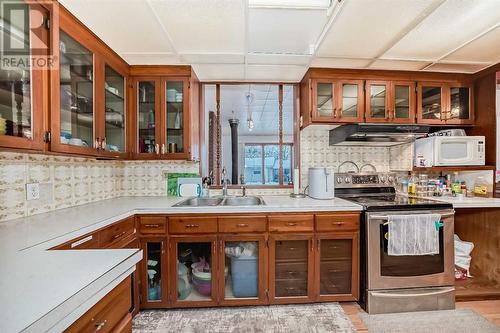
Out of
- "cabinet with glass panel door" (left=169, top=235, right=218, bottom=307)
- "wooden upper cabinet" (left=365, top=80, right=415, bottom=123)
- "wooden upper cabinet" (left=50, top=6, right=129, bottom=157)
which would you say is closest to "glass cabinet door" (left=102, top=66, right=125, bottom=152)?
"wooden upper cabinet" (left=50, top=6, right=129, bottom=157)

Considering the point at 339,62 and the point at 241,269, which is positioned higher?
the point at 339,62

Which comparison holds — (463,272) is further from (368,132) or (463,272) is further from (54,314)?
(54,314)

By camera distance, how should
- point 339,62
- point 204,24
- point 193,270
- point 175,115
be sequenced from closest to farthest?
1. point 204,24
2. point 193,270
3. point 339,62
4. point 175,115

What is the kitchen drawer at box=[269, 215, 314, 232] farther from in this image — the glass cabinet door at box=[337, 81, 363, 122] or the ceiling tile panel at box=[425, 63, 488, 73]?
the ceiling tile panel at box=[425, 63, 488, 73]

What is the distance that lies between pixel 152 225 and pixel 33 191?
0.83 m

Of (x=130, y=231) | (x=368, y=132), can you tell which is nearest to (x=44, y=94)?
(x=130, y=231)

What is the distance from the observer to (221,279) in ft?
6.80

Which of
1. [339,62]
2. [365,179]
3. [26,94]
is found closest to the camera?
[26,94]

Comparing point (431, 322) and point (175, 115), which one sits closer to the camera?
point (431, 322)

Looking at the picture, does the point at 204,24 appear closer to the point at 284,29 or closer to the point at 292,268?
the point at 284,29

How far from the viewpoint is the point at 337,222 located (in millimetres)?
2104

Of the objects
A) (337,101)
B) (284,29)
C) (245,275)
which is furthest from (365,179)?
(284,29)

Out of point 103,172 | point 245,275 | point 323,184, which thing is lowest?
point 245,275

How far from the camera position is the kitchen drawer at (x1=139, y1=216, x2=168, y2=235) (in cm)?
204
